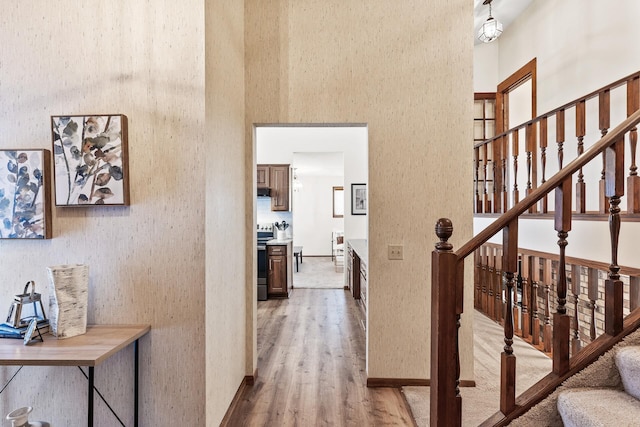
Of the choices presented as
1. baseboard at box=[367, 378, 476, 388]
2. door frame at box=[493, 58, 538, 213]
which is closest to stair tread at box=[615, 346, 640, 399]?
baseboard at box=[367, 378, 476, 388]

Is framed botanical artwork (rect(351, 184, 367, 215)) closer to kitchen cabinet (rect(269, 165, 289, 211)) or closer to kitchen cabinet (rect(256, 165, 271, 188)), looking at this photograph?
kitchen cabinet (rect(269, 165, 289, 211))

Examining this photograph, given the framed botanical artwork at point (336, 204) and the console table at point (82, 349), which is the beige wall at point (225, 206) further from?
the framed botanical artwork at point (336, 204)

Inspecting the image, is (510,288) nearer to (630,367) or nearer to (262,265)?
(630,367)

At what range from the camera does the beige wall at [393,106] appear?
2570mm

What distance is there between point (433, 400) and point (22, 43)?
2.92m

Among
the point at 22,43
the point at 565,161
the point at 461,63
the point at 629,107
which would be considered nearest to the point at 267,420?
the point at 22,43

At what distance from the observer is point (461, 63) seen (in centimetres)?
256

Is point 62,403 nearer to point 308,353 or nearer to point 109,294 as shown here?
point 109,294

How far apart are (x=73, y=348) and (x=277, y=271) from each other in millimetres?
3941

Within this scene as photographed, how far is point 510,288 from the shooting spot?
4.71 ft

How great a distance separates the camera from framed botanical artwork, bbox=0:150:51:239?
179 cm

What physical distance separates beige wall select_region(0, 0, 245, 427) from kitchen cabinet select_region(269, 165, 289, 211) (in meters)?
4.05

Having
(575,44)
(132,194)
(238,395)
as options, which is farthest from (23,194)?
(575,44)

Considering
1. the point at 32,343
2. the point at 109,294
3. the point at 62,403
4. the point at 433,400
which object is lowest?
the point at 62,403
